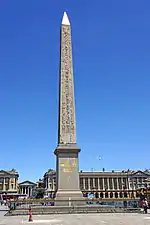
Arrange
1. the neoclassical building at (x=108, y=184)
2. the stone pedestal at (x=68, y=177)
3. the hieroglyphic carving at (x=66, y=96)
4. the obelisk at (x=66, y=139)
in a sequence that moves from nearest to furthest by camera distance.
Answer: the stone pedestal at (x=68, y=177), the obelisk at (x=66, y=139), the hieroglyphic carving at (x=66, y=96), the neoclassical building at (x=108, y=184)

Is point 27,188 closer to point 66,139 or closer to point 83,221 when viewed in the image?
point 66,139

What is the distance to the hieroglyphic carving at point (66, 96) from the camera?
24.2m

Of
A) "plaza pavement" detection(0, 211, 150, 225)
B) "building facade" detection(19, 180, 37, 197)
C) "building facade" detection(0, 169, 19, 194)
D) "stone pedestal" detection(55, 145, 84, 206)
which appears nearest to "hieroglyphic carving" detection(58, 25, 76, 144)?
"stone pedestal" detection(55, 145, 84, 206)

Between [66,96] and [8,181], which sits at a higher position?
[66,96]

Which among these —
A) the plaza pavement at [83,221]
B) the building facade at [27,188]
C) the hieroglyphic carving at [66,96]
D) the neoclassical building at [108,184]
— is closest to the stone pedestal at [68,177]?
the hieroglyphic carving at [66,96]

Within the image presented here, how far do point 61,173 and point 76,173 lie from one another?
3.91 ft

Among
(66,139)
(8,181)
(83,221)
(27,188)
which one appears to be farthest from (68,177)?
(27,188)

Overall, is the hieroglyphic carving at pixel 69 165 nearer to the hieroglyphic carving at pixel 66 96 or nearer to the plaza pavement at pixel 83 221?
the hieroglyphic carving at pixel 66 96

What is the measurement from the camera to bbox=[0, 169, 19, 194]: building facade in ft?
402

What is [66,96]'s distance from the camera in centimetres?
2502

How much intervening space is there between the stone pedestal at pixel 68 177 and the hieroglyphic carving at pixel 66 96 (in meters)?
0.81

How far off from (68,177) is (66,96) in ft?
21.7

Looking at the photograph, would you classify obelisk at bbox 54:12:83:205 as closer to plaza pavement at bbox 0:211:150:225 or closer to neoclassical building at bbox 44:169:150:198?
plaza pavement at bbox 0:211:150:225

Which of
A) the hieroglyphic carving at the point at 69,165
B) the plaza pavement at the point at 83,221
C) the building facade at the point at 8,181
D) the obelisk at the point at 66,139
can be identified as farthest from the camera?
the building facade at the point at 8,181
